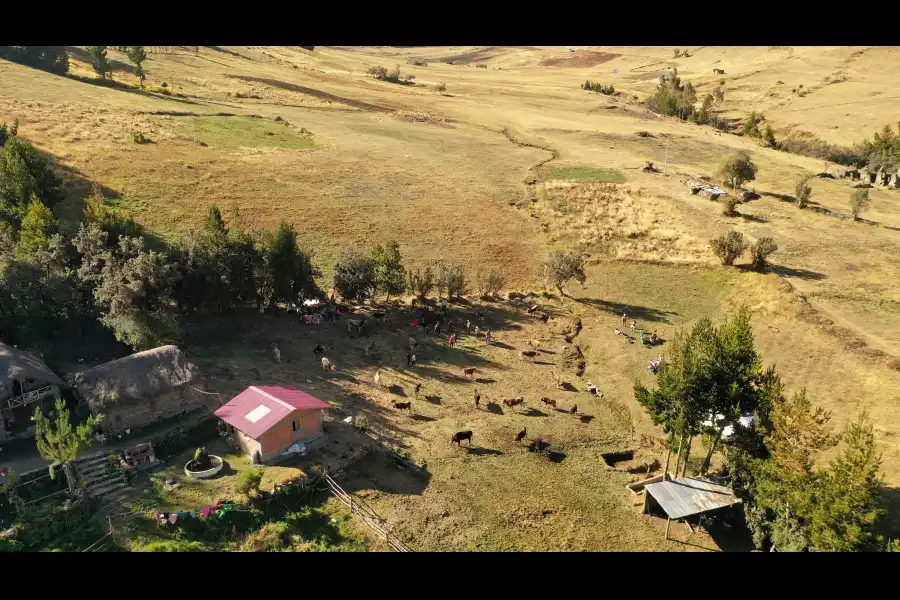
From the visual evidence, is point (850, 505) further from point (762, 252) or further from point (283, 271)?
point (762, 252)

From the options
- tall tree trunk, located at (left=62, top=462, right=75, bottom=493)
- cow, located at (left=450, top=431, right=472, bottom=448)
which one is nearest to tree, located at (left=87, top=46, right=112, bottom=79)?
tall tree trunk, located at (left=62, top=462, right=75, bottom=493)

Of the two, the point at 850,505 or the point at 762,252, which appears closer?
the point at 850,505

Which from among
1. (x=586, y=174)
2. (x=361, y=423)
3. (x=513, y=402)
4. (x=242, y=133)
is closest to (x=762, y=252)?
(x=513, y=402)

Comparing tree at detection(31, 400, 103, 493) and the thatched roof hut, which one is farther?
the thatched roof hut

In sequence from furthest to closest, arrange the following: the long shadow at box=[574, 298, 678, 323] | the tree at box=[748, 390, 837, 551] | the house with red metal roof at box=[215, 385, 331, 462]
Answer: the long shadow at box=[574, 298, 678, 323] < the house with red metal roof at box=[215, 385, 331, 462] < the tree at box=[748, 390, 837, 551]

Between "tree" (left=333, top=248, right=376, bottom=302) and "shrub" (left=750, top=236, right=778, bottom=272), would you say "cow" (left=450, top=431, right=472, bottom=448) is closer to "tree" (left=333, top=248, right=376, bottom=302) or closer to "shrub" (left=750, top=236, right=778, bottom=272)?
"tree" (left=333, top=248, right=376, bottom=302)
